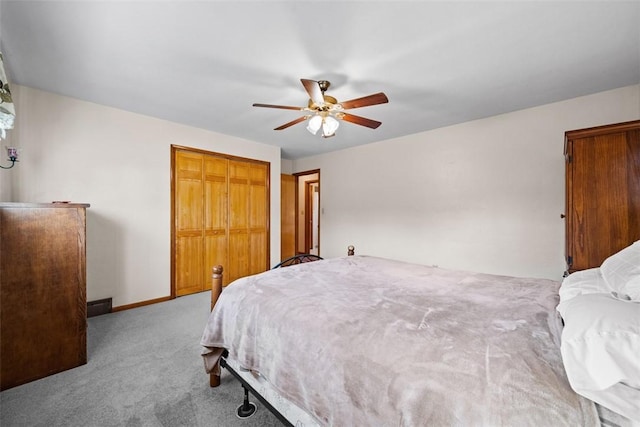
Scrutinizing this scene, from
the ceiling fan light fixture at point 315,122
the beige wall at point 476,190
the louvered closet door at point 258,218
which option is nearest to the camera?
the ceiling fan light fixture at point 315,122

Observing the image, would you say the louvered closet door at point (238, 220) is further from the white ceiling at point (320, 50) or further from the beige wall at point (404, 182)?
the white ceiling at point (320, 50)

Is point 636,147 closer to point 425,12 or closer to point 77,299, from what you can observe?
point 425,12

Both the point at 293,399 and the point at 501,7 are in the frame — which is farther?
the point at 501,7

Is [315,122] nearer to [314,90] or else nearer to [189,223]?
[314,90]

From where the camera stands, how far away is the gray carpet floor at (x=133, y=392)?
59.2 inches

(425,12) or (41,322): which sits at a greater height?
(425,12)

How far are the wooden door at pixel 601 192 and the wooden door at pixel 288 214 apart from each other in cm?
461

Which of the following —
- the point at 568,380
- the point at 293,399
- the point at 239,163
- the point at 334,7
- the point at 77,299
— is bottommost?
the point at 293,399

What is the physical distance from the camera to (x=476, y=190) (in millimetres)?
3439

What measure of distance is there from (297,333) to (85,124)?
3.48 meters

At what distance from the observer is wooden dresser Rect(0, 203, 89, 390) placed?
5.69 feet

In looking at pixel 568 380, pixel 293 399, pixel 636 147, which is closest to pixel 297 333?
pixel 293 399

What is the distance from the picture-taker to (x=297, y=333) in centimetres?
119

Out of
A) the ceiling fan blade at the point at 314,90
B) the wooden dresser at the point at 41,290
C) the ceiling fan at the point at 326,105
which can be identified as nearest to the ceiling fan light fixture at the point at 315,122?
the ceiling fan at the point at 326,105
